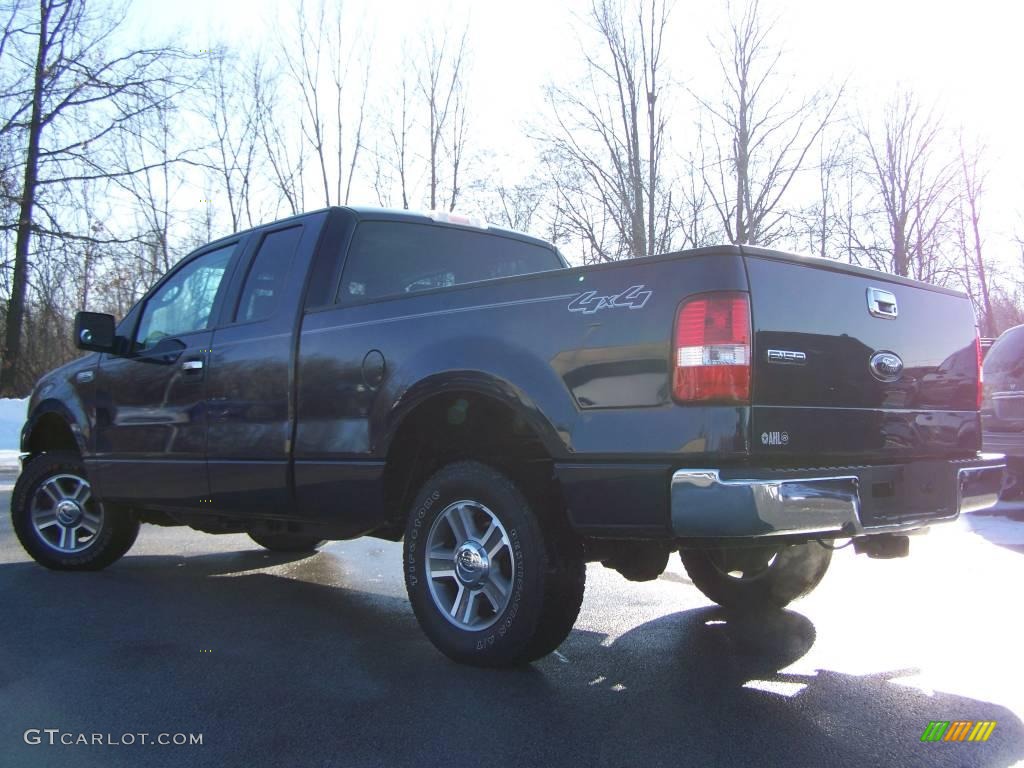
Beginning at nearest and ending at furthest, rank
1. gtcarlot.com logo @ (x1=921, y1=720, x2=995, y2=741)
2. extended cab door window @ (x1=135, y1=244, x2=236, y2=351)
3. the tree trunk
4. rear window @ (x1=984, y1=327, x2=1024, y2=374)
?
gtcarlot.com logo @ (x1=921, y1=720, x2=995, y2=741) < extended cab door window @ (x1=135, y1=244, x2=236, y2=351) < rear window @ (x1=984, y1=327, x2=1024, y2=374) < the tree trunk


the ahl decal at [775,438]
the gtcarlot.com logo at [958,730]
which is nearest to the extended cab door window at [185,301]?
the ahl decal at [775,438]

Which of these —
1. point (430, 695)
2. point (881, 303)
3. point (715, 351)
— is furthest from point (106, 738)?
point (881, 303)

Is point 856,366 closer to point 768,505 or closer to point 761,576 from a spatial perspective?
point 768,505

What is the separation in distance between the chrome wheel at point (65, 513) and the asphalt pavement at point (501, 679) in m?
0.31

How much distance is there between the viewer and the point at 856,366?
315 centimetres

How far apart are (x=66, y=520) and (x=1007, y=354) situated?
26.8ft

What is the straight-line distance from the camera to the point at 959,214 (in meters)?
34.0

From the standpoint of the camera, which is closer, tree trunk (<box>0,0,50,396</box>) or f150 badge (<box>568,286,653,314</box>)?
f150 badge (<box>568,286,653,314</box>)

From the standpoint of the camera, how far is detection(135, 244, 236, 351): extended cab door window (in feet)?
16.6

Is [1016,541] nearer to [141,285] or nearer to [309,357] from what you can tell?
[309,357]

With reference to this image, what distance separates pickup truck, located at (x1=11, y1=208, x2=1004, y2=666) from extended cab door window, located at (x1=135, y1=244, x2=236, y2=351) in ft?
0.09

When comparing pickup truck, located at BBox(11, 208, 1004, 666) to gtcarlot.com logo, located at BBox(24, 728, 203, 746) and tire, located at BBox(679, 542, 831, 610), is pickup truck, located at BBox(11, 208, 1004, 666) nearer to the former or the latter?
tire, located at BBox(679, 542, 831, 610)

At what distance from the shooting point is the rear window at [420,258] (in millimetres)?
4434

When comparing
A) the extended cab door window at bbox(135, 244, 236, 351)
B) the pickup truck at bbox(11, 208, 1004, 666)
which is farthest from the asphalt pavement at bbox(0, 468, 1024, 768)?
the extended cab door window at bbox(135, 244, 236, 351)
